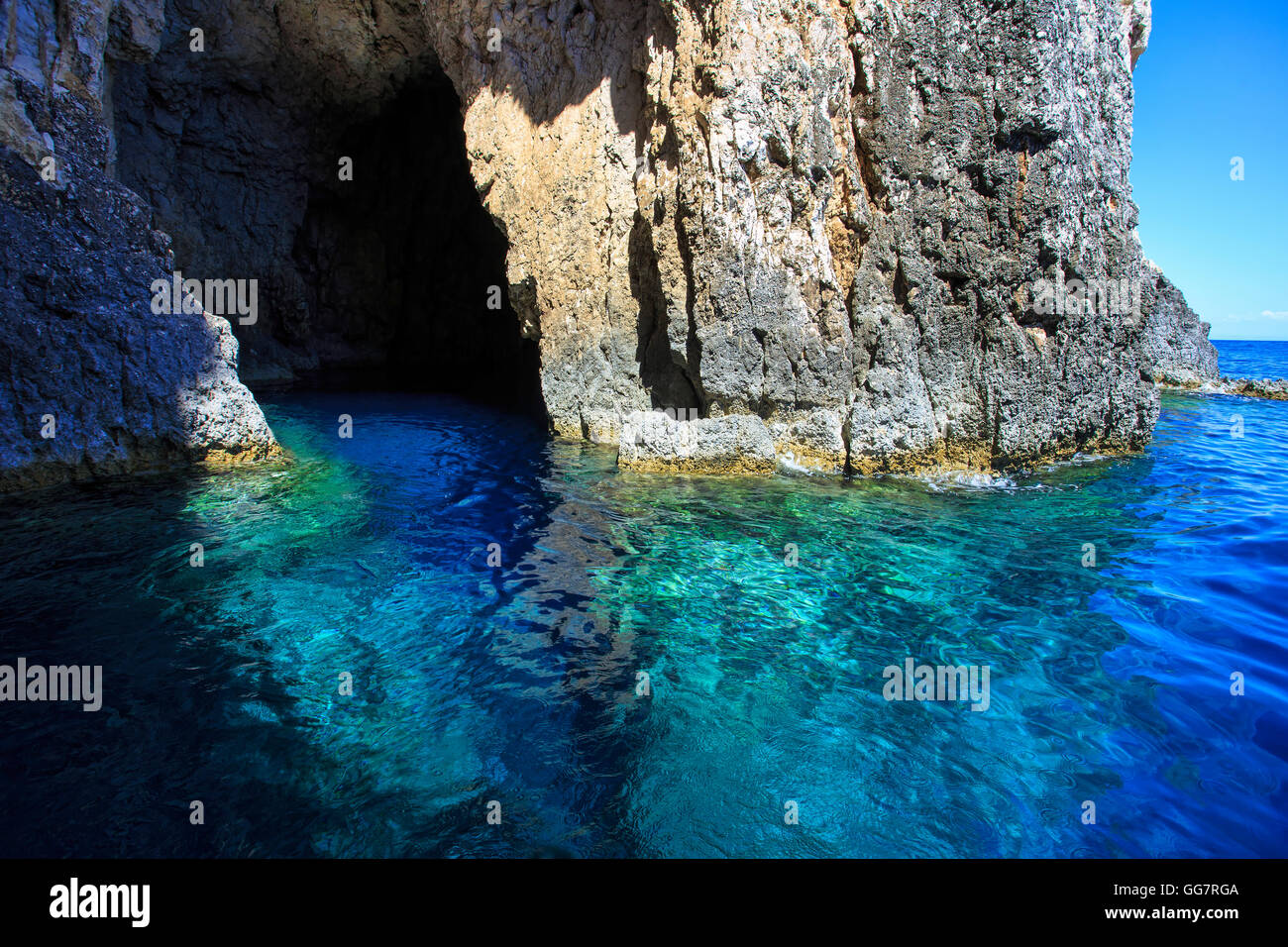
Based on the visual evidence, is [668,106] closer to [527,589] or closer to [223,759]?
[527,589]

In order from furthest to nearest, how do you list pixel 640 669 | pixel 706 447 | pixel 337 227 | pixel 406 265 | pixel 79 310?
pixel 406 265
pixel 337 227
pixel 706 447
pixel 79 310
pixel 640 669

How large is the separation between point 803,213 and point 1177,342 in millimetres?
21475

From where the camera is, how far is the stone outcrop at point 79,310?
863 cm

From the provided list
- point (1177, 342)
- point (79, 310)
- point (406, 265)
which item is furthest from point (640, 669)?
point (1177, 342)

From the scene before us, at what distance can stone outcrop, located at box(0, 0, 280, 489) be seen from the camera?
8633 mm

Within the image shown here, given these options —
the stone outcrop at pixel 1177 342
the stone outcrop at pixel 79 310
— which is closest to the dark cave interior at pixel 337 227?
the stone outcrop at pixel 79 310

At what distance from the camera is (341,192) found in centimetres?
2102

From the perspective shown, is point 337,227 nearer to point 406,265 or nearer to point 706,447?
point 406,265

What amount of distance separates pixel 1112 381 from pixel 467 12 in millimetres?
12647

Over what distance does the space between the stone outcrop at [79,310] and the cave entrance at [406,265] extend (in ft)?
29.8

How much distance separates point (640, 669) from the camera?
17.0ft

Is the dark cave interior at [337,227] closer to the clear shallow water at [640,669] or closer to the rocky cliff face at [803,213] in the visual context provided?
the rocky cliff face at [803,213]

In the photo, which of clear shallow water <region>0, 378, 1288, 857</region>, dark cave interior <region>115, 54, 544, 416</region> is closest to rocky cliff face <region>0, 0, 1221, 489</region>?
clear shallow water <region>0, 378, 1288, 857</region>
